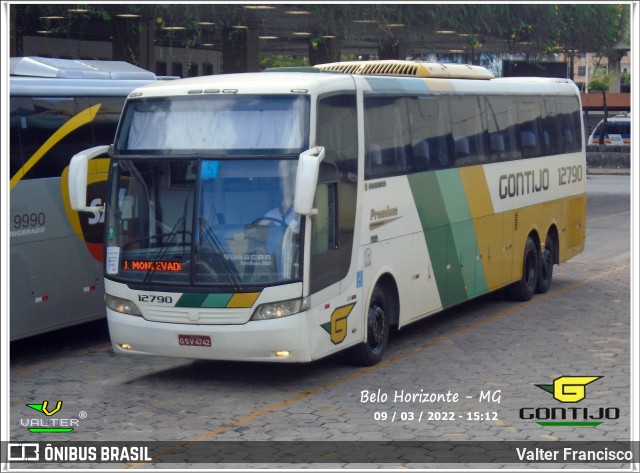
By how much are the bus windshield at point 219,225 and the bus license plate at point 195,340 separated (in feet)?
1.71

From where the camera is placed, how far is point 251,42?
3022 centimetres

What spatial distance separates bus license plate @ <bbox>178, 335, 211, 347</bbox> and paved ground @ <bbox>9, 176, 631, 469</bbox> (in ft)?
1.70

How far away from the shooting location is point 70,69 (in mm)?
14547

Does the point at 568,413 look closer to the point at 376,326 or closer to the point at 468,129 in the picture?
the point at 376,326

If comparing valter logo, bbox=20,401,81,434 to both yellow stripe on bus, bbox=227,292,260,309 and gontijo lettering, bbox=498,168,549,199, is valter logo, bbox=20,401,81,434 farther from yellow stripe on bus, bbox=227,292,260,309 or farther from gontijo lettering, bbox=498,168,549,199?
gontijo lettering, bbox=498,168,549,199

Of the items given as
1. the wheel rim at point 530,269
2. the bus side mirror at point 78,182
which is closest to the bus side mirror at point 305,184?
the bus side mirror at point 78,182

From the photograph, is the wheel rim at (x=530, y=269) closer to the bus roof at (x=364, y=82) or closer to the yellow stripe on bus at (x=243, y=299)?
the bus roof at (x=364, y=82)

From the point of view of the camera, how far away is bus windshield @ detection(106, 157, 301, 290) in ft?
37.0

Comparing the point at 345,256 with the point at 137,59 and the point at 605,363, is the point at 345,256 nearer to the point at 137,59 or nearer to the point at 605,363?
the point at 605,363

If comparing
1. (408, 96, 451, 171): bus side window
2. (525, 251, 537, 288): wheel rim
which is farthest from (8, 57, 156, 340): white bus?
(525, 251, 537, 288): wheel rim

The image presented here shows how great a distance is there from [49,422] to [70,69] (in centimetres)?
551

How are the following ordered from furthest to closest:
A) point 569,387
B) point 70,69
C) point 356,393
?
point 70,69 < point 569,387 < point 356,393

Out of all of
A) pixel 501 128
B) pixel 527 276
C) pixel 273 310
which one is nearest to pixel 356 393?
pixel 273 310

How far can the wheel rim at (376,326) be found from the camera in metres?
12.9
